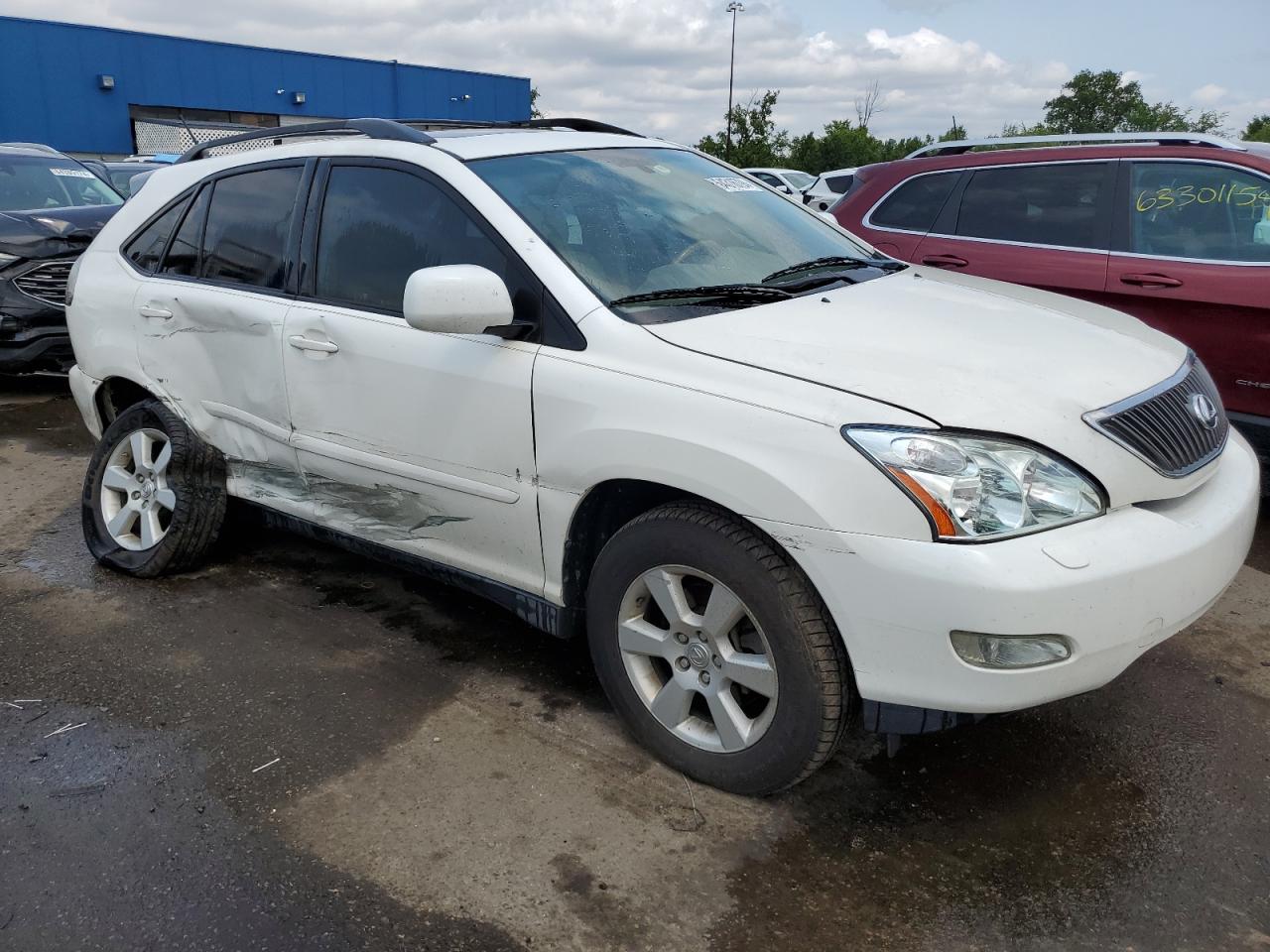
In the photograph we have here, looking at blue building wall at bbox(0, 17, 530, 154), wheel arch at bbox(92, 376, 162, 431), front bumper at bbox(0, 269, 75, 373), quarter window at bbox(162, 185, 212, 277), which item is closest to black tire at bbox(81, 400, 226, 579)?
wheel arch at bbox(92, 376, 162, 431)

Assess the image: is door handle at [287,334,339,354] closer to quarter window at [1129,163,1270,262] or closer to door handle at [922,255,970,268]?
door handle at [922,255,970,268]

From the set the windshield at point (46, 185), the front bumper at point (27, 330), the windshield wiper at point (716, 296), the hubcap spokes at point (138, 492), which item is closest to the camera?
the windshield wiper at point (716, 296)

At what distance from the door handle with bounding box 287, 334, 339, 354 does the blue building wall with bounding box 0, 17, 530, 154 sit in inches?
1223

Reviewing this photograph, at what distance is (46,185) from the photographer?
856 cm

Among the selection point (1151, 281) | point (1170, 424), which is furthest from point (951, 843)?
point (1151, 281)

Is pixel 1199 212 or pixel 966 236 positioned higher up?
pixel 1199 212

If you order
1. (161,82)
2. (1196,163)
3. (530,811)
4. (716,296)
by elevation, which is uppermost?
(161,82)

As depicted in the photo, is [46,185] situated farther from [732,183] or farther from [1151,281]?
[1151,281]

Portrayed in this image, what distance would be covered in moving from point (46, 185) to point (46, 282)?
1.62 metres

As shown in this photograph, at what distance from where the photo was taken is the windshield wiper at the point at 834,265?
3.27 m

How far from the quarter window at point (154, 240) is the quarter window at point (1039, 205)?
12.5 feet

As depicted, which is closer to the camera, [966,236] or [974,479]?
[974,479]

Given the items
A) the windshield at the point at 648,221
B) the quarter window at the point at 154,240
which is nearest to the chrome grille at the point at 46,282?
the quarter window at the point at 154,240

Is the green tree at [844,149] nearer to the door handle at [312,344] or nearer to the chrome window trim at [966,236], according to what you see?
the chrome window trim at [966,236]
